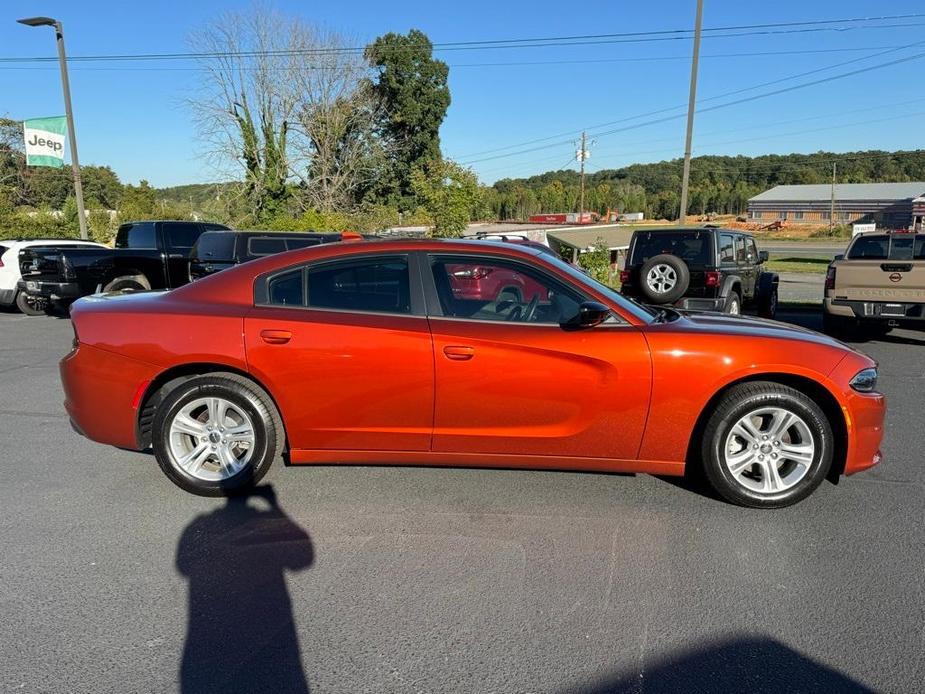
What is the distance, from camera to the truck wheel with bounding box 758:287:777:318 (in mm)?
11274

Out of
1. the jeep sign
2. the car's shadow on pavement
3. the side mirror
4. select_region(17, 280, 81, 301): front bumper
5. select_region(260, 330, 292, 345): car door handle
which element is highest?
the jeep sign

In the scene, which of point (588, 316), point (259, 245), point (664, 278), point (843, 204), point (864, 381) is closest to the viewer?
point (588, 316)

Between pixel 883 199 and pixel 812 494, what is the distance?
9683cm

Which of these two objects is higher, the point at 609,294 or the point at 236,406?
the point at 609,294

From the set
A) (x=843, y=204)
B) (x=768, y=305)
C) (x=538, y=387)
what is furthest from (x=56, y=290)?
(x=843, y=204)

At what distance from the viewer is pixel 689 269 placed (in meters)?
9.50

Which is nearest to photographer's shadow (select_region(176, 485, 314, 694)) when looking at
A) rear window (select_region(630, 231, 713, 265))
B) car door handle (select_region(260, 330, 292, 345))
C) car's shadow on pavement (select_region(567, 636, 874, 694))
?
car door handle (select_region(260, 330, 292, 345))

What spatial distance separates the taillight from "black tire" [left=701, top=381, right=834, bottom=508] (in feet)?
5.29

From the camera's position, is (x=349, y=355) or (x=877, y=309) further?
(x=877, y=309)

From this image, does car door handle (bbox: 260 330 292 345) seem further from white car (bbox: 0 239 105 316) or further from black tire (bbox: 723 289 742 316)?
white car (bbox: 0 239 105 316)

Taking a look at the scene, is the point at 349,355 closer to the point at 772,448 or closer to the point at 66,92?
the point at 772,448

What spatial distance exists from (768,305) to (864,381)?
8540mm

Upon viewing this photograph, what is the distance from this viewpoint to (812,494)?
384 centimetres

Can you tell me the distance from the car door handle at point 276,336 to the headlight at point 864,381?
10.9 feet
